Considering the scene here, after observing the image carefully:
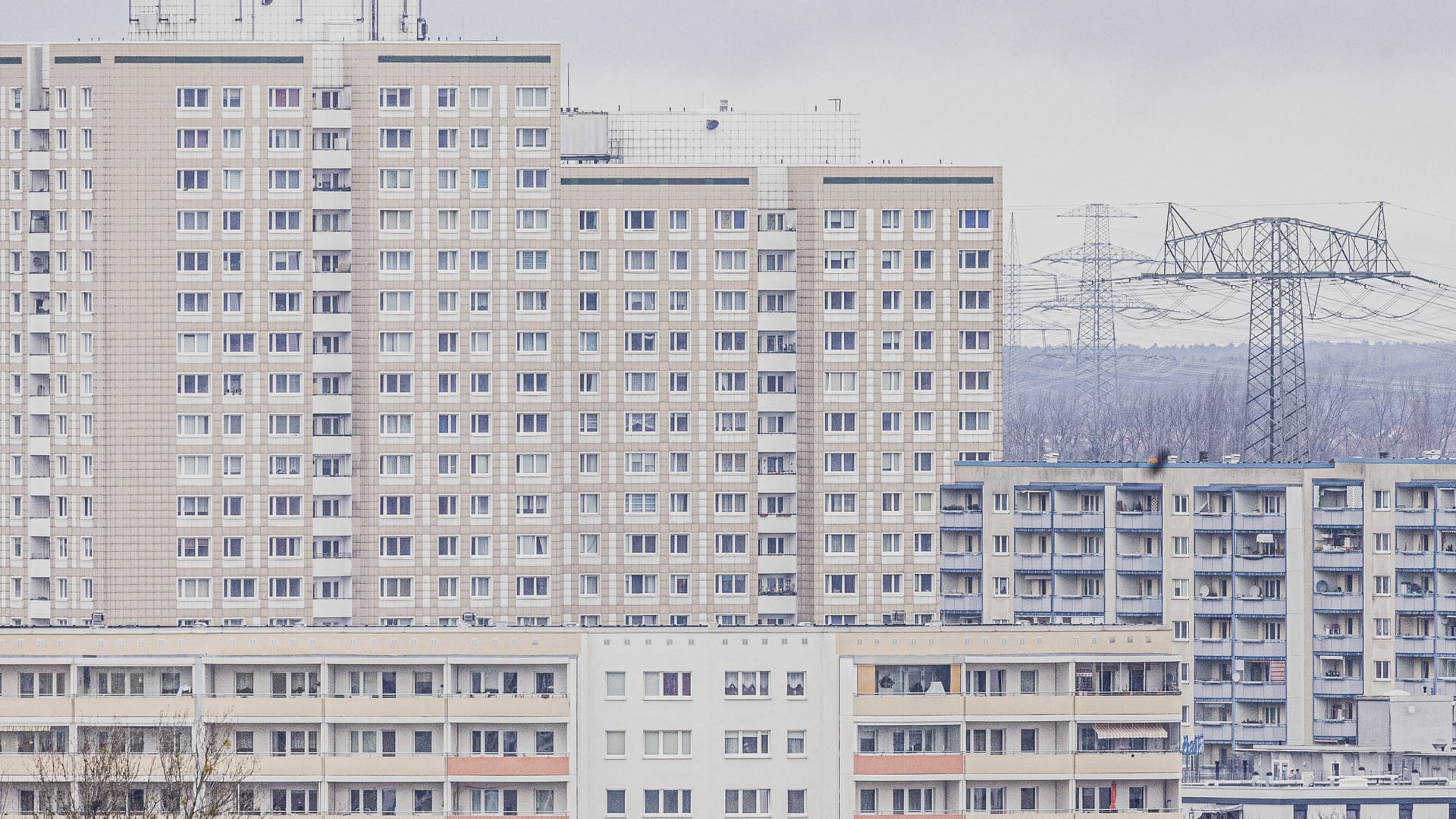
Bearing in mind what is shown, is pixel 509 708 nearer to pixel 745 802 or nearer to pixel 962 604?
pixel 745 802

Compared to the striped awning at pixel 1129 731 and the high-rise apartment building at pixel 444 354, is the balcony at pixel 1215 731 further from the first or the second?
the striped awning at pixel 1129 731

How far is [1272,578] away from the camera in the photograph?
119062 millimetres

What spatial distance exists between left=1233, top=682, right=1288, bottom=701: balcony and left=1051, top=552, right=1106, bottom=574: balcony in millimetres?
8076

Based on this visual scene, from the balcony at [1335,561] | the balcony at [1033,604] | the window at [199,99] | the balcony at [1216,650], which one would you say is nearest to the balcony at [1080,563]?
the balcony at [1033,604]

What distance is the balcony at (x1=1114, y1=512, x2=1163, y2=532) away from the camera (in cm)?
11944

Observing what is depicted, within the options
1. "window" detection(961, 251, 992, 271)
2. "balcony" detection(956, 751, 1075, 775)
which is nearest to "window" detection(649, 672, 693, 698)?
"balcony" detection(956, 751, 1075, 775)

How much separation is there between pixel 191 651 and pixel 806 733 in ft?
70.0

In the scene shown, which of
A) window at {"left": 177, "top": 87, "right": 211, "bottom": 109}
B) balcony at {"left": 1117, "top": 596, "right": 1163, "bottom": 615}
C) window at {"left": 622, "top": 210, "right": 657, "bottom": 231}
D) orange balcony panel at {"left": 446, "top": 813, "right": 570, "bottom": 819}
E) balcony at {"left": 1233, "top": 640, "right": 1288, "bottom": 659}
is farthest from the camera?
window at {"left": 622, "top": 210, "right": 657, "bottom": 231}

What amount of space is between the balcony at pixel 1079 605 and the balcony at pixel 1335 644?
9756 millimetres

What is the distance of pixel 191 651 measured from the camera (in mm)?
90188

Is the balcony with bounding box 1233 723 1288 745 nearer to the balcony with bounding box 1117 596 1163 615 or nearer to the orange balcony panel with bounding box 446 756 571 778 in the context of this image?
the balcony with bounding box 1117 596 1163 615

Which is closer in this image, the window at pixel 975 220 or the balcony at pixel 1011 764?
the balcony at pixel 1011 764

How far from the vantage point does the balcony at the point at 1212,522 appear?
4680 inches

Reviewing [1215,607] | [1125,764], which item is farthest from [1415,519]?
[1125,764]
